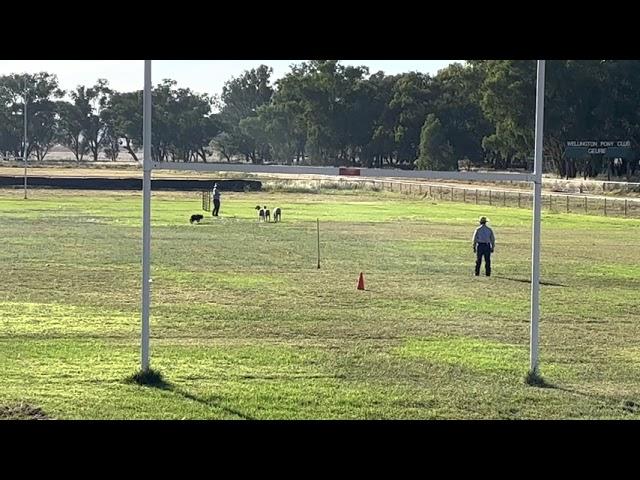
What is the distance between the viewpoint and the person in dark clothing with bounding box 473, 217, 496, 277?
71.3ft

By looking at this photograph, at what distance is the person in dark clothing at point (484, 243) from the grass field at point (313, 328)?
492mm

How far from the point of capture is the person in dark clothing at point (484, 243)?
71.3 feet

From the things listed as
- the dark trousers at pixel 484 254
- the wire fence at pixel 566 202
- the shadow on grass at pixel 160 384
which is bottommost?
the shadow on grass at pixel 160 384

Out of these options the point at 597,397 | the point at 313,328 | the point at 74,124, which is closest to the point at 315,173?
the point at 597,397

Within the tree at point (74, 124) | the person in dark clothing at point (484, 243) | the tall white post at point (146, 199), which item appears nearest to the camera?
the tall white post at point (146, 199)

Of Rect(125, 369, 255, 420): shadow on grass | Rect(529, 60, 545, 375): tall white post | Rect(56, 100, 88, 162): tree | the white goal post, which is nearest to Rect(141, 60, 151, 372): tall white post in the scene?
the white goal post

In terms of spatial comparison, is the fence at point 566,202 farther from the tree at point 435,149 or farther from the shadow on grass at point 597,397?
the shadow on grass at point 597,397

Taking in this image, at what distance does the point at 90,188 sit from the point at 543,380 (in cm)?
5449

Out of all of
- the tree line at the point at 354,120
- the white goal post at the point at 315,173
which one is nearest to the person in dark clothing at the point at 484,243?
the tree line at the point at 354,120

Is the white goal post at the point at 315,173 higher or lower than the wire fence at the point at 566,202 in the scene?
higher

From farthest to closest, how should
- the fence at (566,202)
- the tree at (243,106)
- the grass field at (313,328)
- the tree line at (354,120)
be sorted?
the fence at (566,202), the tree line at (354,120), the grass field at (313,328), the tree at (243,106)

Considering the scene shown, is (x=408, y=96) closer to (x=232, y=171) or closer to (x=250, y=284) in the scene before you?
(x=232, y=171)

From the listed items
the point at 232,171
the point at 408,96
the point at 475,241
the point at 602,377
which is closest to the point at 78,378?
the point at 232,171

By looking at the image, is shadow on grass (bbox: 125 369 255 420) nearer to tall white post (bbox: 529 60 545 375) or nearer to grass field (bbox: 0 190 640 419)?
grass field (bbox: 0 190 640 419)
